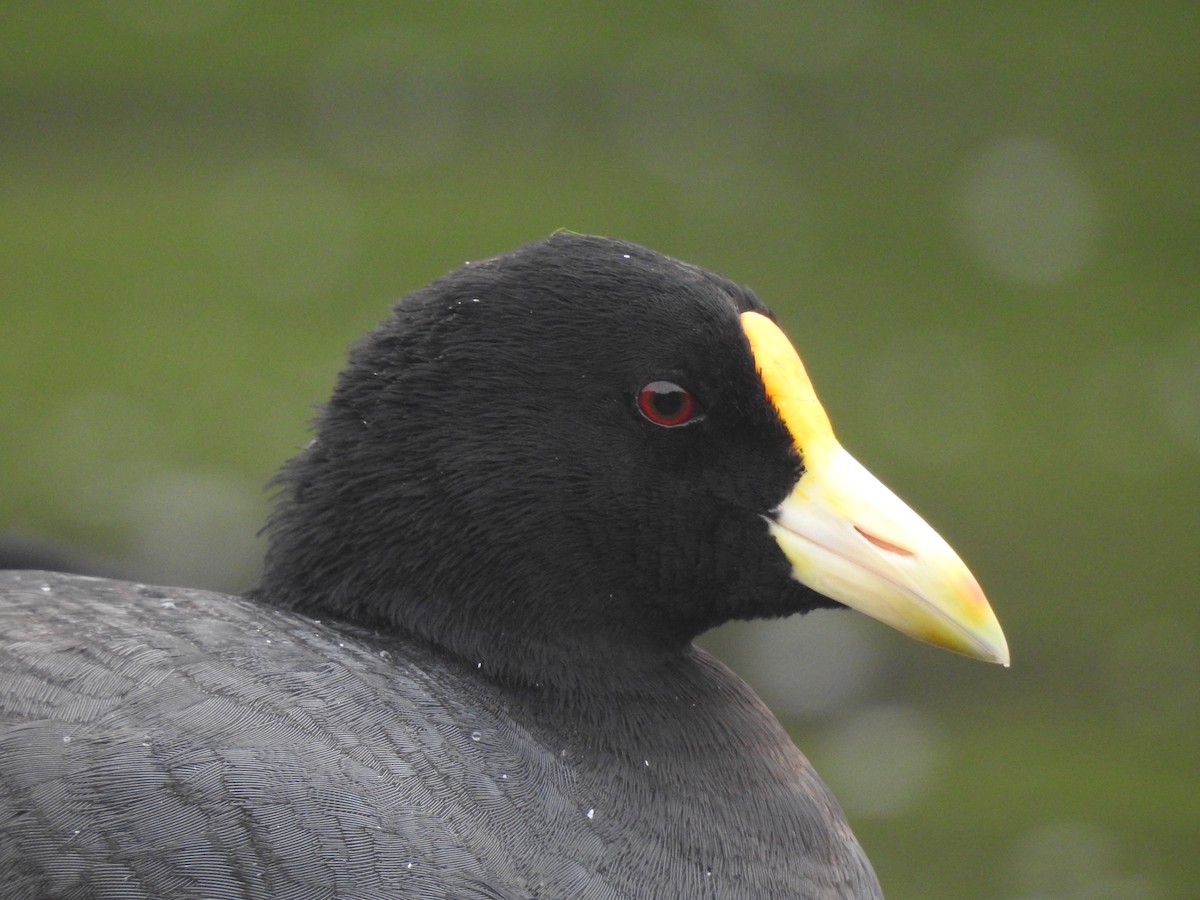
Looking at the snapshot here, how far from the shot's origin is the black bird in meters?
1.96

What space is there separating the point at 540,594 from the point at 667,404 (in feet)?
0.99

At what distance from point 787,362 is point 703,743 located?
0.53 metres

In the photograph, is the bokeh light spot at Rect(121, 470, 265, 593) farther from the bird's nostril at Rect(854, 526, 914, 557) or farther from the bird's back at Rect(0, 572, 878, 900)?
A: the bird's nostril at Rect(854, 526, 914, 557)

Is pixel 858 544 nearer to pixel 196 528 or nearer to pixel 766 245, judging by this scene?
pixel 196 528

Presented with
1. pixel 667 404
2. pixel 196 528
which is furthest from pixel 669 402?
pixel 196 528

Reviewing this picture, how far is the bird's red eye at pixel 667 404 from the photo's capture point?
209cm

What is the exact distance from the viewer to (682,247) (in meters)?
5.64

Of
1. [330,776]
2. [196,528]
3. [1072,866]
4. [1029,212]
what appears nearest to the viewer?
[330,776]

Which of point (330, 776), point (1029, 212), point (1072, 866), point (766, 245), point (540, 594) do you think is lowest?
point (1072, 866)

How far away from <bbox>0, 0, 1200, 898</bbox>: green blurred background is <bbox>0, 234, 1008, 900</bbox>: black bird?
2609mm

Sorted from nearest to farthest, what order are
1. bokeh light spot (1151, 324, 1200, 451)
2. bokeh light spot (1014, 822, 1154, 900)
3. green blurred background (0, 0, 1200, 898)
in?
bokeh light spot (1014, 822, 1154, 900), green blurred background (0, 0, 1200, 898), bokeh light spot (1151, 324, 1200, 451)

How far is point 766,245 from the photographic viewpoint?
18.8ft

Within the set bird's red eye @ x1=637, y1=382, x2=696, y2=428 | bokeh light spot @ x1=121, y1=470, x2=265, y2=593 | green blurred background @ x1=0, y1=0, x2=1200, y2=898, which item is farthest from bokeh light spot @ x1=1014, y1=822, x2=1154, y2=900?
bird's red eye @ x1=637, y1=382, x2=696, y2=428

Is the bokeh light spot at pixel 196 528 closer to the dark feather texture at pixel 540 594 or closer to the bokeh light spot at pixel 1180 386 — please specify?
the dark feather texture at pixel 540 594
